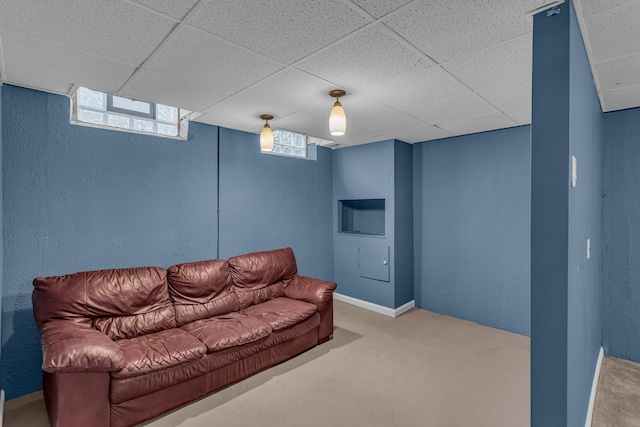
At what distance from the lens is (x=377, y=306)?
4355 millimetres

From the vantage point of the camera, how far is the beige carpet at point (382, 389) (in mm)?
2139

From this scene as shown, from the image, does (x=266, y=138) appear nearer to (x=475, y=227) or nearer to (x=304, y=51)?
(x=304, y=51)

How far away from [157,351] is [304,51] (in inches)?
86.0

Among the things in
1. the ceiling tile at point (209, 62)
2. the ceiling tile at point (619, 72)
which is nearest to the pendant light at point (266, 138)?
the ceiling tile at point (209, 62)

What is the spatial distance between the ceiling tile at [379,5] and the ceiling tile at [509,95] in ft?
4.39

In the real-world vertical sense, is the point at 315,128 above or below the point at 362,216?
above

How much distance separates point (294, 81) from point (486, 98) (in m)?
1.59

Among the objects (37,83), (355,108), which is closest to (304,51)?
(355,108)

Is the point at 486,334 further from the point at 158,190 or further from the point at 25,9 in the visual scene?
the point at 25,9

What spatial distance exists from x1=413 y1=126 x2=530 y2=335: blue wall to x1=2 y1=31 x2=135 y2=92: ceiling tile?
11.7 feet

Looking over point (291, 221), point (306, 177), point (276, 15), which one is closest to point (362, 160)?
point (306, 177)

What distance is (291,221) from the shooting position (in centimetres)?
434

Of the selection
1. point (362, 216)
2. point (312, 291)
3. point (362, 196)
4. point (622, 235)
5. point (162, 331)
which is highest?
point (362, 196)

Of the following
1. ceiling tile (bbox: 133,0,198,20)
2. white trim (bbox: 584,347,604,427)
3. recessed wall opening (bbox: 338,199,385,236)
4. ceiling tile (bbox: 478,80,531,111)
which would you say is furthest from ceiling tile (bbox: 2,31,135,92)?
white trim (bbox: 584,347,604,427)
